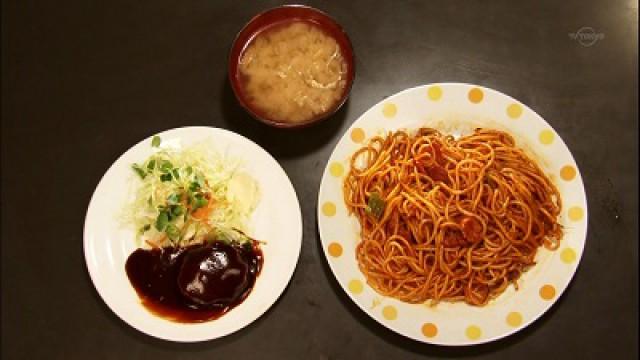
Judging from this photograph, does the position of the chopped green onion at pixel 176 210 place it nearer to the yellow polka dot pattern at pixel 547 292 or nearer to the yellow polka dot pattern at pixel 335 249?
the yellow polka dot pattern at pixel 335 249

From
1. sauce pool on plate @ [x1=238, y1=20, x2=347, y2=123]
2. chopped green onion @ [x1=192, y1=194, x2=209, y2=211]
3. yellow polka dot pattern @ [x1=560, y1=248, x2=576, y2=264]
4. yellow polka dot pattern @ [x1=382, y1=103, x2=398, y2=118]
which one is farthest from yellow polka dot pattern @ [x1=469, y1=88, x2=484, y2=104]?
chopped green onion @ [x1=192, y1=194, x2=209, y2=211]

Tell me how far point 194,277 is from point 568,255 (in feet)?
5.65

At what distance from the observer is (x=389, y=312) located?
9.70 ft

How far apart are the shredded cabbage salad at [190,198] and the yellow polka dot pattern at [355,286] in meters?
0.54

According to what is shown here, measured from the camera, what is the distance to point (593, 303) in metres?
3.11

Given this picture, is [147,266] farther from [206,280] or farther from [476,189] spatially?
[476,189]

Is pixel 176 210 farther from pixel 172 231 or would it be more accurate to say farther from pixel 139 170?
pixel 139 170

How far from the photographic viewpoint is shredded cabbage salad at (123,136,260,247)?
3.10 metres

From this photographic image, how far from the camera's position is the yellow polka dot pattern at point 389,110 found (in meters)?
3.11

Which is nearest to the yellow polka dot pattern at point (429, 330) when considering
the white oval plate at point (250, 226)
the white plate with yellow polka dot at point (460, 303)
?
the white plate with yellow polka dot at point (460, 303)

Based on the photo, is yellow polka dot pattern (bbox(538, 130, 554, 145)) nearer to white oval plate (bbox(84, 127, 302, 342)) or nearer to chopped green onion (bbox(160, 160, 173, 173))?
white oval plate (bbox(84, 127, 302, 342))

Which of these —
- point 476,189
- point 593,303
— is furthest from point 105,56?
point 593,303

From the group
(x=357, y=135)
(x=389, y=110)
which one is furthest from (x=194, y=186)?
(x=389, y=110)

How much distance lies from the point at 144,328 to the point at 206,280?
1.20ft
